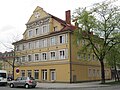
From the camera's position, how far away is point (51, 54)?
52.4m

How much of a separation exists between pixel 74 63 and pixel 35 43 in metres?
12.2

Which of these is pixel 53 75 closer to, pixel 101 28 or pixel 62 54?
pixel 62 54

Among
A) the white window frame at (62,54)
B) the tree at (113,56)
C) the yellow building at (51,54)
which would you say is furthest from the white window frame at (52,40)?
the tree at (113,56)

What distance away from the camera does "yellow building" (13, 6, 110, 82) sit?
4891cm

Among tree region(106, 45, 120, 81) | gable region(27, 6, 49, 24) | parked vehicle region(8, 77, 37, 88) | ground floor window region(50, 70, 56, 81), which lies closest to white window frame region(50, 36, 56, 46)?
gable region(27, 6, 49, 24)

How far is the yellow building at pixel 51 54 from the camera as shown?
48906 millimetres

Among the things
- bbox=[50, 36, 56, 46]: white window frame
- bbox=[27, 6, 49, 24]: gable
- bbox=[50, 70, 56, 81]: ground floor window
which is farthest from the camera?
bbox=[27, 6, 49, 24]: gable

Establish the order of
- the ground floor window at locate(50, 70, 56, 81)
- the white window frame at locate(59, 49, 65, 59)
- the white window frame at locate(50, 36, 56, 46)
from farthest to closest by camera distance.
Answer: the white window frame at locate(50, 36, 56, 46) → the ground floor window at locate(50, 70, 56, 81) → the white window frame at locate(59, 49, 65, 59)

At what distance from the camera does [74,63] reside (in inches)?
1940

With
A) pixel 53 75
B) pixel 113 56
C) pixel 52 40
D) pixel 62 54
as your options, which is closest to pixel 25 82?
pixel 62 54

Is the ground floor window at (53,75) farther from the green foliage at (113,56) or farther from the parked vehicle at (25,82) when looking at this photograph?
the parked vehicle at (25,82)

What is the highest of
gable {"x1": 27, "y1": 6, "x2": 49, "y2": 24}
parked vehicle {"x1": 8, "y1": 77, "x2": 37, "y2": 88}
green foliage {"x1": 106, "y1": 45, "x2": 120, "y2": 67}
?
gable {"x1": 27, "y1": 6, "x2": 49, "y2": 24}

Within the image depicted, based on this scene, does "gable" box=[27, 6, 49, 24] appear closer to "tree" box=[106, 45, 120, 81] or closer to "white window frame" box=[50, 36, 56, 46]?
"white window frame" box=[50, 36, 56, 46]

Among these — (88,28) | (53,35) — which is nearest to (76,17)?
(88,28)
